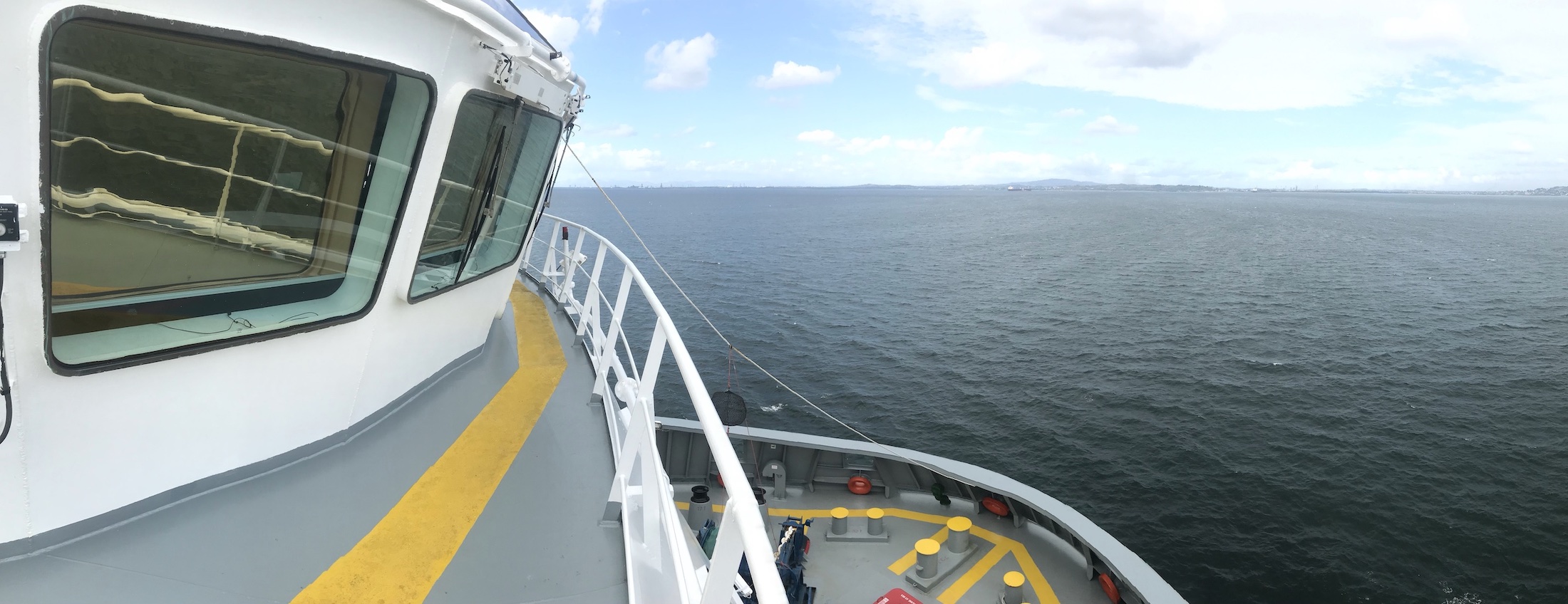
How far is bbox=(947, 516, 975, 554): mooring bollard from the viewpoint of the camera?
32.0 feet

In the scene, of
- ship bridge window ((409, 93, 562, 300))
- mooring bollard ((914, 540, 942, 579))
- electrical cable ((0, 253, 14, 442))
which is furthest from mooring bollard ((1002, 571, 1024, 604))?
electrical cable ((0, 253, 14, 442))

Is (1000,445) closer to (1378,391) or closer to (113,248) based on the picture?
(1378,391)

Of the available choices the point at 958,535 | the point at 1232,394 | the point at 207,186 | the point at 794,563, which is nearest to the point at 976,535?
the point at 958,535

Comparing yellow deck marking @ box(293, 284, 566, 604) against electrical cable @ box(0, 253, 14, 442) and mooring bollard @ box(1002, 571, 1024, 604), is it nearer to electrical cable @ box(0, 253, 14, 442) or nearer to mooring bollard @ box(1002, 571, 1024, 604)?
electrical cable @ box(0, 253, 14, 442)

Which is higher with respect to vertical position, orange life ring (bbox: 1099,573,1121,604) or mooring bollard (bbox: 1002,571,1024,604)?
orange life ring (bbox: 1099,573,1121,604)

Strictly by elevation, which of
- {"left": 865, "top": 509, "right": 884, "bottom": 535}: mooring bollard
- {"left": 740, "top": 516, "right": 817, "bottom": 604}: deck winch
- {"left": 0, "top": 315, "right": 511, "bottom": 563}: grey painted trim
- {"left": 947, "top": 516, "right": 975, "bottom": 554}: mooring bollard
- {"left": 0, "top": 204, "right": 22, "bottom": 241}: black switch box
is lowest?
{"left": 740, "top": 516, "right": 817, "bottom": 604}: deck winch

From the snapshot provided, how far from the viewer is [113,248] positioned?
2928 mm

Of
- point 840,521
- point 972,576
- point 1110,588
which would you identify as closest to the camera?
point 1110,588

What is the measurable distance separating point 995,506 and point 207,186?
990cm

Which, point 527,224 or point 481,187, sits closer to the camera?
point 481,187

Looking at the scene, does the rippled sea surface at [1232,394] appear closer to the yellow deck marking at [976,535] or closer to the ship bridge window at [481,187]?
the yellow deck marking at [976,535]

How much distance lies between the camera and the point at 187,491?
3.50m

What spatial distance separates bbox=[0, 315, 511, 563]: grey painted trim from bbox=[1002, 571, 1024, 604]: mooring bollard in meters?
6.82

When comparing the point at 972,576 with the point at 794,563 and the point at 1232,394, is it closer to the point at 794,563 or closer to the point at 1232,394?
the point at 794,563
